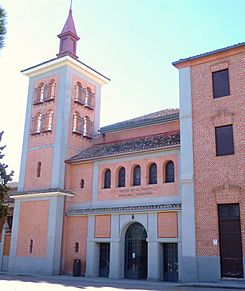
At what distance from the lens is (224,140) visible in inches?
856

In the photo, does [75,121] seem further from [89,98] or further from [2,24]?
[2,24]

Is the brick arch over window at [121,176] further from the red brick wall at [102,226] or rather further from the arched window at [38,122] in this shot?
the arched window at [38,122]

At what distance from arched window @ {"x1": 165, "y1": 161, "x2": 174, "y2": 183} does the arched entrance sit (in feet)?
10.8

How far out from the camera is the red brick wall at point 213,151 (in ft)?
68.0

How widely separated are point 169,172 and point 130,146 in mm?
3875

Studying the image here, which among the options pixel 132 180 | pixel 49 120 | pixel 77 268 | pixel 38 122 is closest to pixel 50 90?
pixel 49 120

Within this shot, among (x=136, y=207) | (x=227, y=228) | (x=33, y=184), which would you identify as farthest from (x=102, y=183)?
(x=227, y=228)

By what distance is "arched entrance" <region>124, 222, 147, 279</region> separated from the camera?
2385cm

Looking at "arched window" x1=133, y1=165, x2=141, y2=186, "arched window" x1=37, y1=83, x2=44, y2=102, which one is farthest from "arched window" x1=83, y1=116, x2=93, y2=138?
"arched window" x1=133, y1=165, x2=141, y2=186

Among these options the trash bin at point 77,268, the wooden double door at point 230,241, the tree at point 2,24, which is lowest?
the trash bin at point 77,268

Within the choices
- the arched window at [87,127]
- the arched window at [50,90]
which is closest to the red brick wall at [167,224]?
the arched window at [87,127]

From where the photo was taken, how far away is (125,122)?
101 feet

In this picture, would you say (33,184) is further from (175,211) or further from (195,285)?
(195,285)

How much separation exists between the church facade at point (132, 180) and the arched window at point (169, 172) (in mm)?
61
